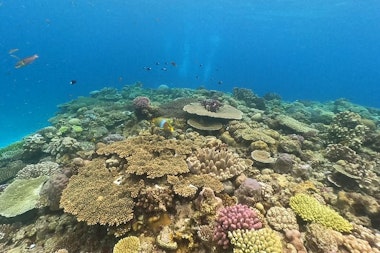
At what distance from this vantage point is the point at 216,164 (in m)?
5.41

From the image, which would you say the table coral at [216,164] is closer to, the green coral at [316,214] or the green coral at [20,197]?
the green coral at [316,214]

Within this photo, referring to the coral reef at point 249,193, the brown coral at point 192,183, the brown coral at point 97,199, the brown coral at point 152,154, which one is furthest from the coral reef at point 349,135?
the brown coral at point 97,199

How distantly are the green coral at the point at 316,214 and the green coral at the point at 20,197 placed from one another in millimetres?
6296

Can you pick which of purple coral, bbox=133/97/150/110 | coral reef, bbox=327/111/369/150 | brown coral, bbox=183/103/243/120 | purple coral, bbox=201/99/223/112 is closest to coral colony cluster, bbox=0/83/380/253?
coral reef, bbox=327/111/369/150

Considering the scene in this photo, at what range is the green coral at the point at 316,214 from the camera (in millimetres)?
4281

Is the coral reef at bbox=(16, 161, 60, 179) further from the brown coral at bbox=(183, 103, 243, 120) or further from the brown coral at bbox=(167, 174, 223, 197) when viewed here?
the brown coral at bbox=(183, 103, 243, 120)

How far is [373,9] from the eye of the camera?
152ft

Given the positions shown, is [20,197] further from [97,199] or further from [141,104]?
[141,104]

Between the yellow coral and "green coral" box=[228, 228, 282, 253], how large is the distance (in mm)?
1616

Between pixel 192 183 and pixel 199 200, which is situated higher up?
pixel 192 183

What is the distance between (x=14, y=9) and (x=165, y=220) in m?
118

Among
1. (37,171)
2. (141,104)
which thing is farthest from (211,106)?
(37,171)

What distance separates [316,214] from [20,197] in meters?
7.45

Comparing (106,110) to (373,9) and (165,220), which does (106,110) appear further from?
(373,9)
